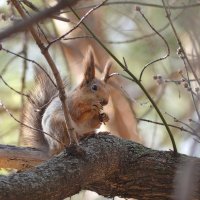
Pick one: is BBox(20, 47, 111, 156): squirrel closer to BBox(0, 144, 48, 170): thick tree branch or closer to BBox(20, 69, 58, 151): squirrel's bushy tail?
BBox(20, 69, 58, 151): squirrel's bushy tail

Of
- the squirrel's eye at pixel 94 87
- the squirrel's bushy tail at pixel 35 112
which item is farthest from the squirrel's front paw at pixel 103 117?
the squirrel's bushy tail at pixel 35 112

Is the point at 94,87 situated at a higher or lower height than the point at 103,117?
higher

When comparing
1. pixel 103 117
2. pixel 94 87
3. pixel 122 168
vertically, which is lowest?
pixel 122 168

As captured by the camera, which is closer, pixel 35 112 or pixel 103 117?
pixel 103 117

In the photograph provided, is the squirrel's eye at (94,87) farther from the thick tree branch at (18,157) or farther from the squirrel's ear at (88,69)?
the thick tree branch at (18,157)

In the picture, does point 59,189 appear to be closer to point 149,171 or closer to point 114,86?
point 149,171

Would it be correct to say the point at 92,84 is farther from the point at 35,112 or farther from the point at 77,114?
the point at 35,112

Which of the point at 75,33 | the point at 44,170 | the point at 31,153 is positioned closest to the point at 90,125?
the point at 31,153

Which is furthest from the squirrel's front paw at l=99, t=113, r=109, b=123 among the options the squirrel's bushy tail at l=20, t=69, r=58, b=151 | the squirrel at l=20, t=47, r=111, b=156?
the squirrel's bushy tail at l=20, t=69, r=58, b=151

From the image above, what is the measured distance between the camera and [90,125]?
8.04 ft

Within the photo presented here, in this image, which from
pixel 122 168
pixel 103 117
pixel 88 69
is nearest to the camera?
pixel 122 168

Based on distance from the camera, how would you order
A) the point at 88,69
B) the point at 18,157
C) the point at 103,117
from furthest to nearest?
the point at 88,69 → the point at 103,117 → the point at 18,157

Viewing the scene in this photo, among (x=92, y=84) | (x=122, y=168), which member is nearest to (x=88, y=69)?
(x=92, y=84)

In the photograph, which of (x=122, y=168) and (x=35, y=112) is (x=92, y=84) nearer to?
(x=35, y=112)
